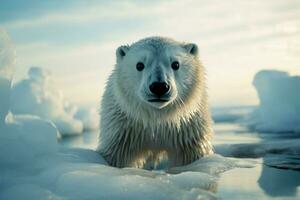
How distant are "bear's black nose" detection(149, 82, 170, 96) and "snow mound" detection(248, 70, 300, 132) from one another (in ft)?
36.5

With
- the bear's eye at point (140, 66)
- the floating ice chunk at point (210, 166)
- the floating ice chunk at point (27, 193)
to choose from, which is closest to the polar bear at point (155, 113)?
the bear's eye at point (140, 66)

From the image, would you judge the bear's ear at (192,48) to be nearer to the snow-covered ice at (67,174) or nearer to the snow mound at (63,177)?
the snow-covered ice at (67,174)

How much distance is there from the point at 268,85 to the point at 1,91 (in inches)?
483

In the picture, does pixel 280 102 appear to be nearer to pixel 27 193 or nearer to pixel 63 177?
pixel 63 177

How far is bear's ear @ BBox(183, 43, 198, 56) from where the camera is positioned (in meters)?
4.70

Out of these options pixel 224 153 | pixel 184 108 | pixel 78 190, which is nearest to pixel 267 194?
pixel 78 190

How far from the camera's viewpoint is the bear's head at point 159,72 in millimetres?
3803

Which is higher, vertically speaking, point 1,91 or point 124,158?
point 1,91

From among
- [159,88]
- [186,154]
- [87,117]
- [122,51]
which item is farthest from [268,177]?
[87,117]

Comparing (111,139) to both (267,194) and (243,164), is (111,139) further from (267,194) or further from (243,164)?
(267,194)

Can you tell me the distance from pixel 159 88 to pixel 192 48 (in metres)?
1.22

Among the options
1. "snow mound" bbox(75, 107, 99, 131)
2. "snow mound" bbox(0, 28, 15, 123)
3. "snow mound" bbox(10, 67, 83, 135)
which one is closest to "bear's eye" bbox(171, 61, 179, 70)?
"snow mound" bbox(0, 28, 15, 123)

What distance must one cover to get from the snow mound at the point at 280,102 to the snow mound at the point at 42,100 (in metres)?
8.82

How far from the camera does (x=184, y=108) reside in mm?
4430
